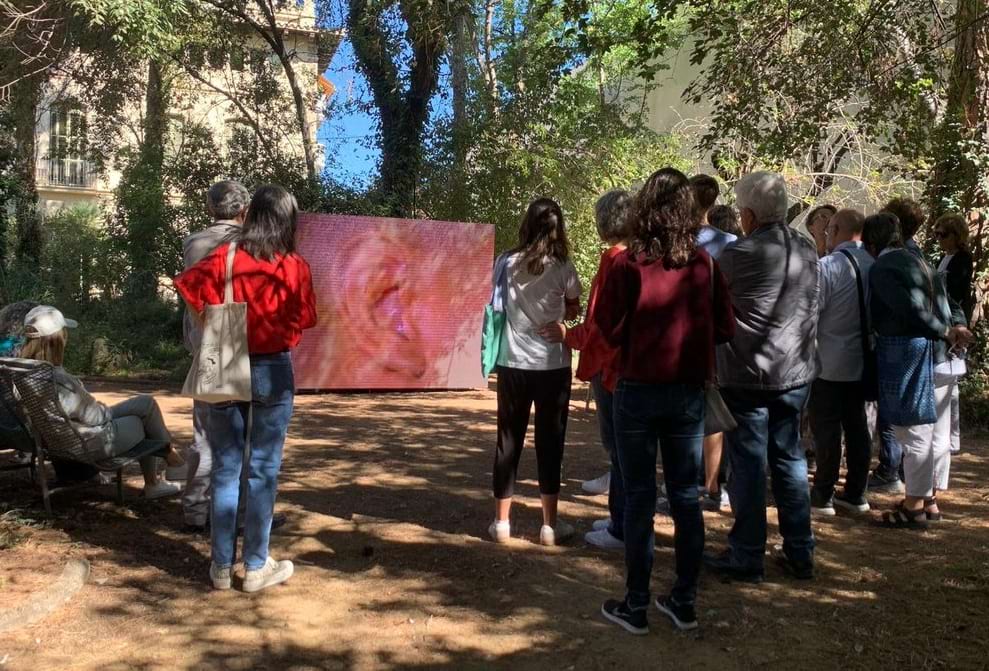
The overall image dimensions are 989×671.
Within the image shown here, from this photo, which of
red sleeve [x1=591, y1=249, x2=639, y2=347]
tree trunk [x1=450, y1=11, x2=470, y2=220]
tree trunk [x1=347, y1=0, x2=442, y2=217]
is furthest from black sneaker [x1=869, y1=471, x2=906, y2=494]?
tree trunk [x1=347, y1=0, x2=442, y2=217]

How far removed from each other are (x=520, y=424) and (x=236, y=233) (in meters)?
1.71

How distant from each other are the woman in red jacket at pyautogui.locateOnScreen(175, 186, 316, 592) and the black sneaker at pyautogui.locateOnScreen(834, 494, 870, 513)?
139 inches

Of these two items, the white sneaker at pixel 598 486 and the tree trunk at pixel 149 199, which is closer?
the white sneaker at pixel 598 486

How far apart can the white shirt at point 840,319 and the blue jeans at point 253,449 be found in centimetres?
316

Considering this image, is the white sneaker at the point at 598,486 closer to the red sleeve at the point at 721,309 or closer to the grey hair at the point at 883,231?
the grey hair at the point at 883,231

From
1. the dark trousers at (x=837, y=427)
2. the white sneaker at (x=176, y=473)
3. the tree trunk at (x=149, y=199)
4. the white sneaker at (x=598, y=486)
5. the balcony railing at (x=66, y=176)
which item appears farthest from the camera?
the balcony railing at (x=66, y=176)

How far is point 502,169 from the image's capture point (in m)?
12.4

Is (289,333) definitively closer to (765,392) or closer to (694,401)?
(694,401)

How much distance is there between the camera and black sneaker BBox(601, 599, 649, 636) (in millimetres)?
3494

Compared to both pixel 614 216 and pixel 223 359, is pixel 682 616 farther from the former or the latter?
pixel 223 359

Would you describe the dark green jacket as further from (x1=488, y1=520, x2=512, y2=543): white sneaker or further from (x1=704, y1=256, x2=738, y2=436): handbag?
(x1=488, y1=520, x2=512, y2=543): white sneaker

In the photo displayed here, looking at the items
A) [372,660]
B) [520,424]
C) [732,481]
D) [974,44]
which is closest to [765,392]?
[732,481]

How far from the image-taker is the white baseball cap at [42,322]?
190 inches

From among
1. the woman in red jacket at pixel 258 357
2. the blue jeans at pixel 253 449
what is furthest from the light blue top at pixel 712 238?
the blue jeans at pixel 253 449
